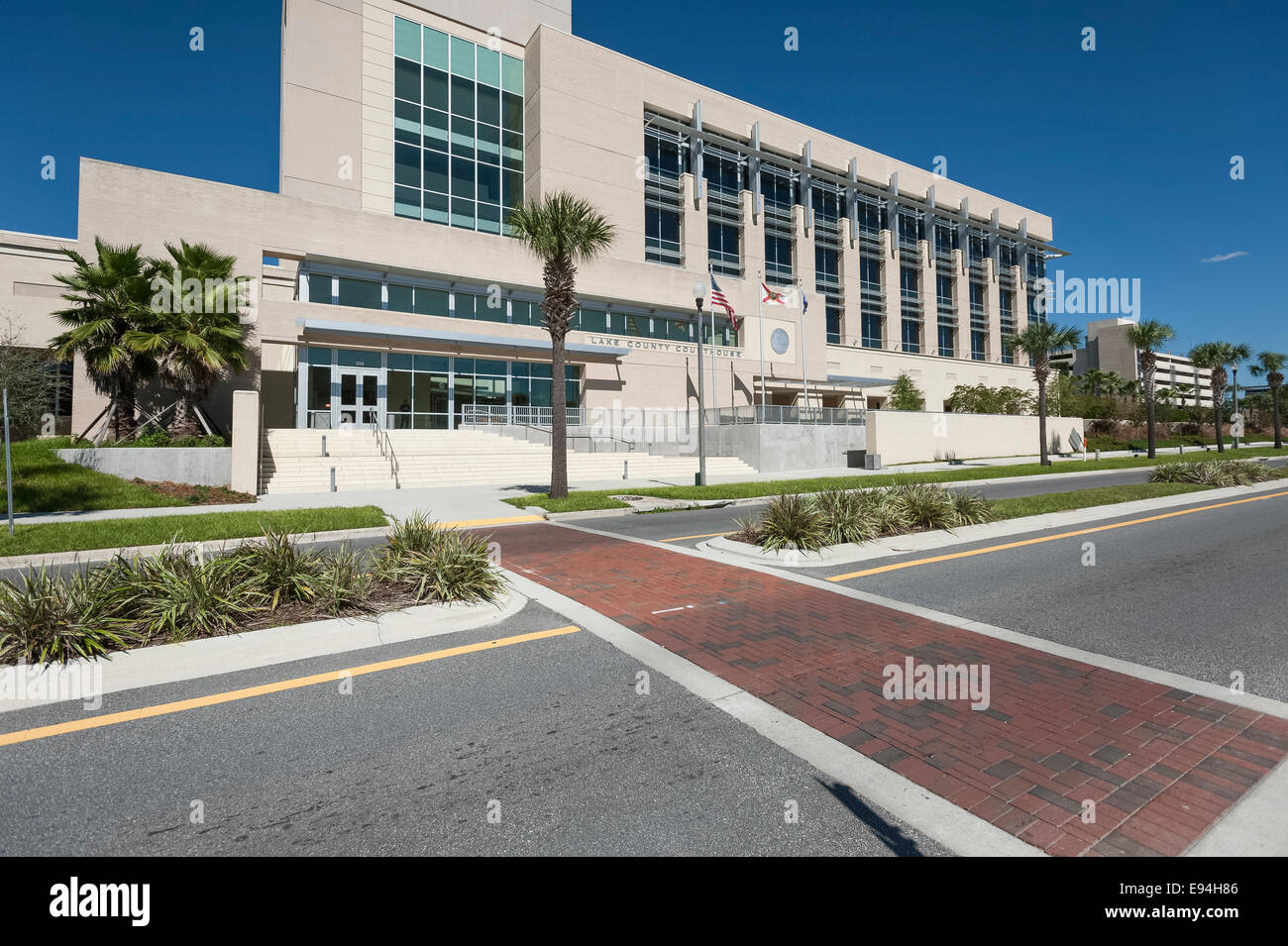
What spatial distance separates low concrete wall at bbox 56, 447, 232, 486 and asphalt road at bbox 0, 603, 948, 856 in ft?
55.0

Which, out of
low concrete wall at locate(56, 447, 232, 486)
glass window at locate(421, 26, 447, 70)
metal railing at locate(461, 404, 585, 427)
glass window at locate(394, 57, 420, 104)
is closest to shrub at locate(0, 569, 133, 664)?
low concrete wall at locate(56, 447, 232, 486)

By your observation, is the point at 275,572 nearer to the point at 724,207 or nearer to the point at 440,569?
the point at 440,569

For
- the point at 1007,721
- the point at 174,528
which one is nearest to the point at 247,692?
the point at 1007,721

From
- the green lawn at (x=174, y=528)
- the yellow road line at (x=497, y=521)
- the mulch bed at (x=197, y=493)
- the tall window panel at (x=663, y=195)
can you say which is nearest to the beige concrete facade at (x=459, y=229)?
the tall window panel at (x=663, y=195)

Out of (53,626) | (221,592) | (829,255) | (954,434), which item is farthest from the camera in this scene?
(829,255)

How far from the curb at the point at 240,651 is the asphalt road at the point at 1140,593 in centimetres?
452

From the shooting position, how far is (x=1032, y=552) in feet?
30.3

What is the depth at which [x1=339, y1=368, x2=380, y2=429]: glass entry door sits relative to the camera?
29109mm

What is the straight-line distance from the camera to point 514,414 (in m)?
32.8

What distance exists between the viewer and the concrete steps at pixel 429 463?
20656 mm

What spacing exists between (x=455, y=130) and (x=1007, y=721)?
4391cm
